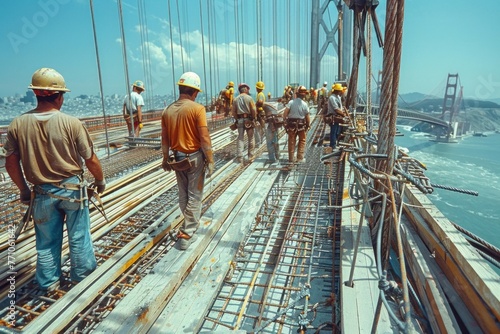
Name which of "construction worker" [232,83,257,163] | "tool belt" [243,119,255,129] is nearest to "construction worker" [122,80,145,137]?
"construction worker" [232,83,257,163]

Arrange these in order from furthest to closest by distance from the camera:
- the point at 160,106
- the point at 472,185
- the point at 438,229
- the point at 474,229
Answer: the point at 472,185 → the point at 474,229 → the point at 160,106 → the point at 438,229

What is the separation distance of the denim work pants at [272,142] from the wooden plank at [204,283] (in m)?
2.75

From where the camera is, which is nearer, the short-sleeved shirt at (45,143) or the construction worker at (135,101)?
the short-sleeved shirt at (45,143)

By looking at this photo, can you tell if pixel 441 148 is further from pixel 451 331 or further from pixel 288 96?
pixel 451 331

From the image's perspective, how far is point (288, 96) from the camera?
49.0ft

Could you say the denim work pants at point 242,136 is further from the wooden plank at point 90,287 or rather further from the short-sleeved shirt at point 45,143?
the short-sleeved shirt at point 45,143

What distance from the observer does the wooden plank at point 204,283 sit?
2199mm

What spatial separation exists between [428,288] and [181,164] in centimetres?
219

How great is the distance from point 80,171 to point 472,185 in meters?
36.8

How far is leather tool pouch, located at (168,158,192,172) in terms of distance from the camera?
9.41ft

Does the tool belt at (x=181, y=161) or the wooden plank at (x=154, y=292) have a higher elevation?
the tool belt at (x=181, y=161)

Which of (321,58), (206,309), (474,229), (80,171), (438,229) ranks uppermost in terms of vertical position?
(321,58)

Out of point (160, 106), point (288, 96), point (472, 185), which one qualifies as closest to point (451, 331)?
point (288, 96)

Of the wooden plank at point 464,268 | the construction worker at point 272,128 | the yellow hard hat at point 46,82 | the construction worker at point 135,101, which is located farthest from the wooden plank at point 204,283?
the construction worker at point 135,101
